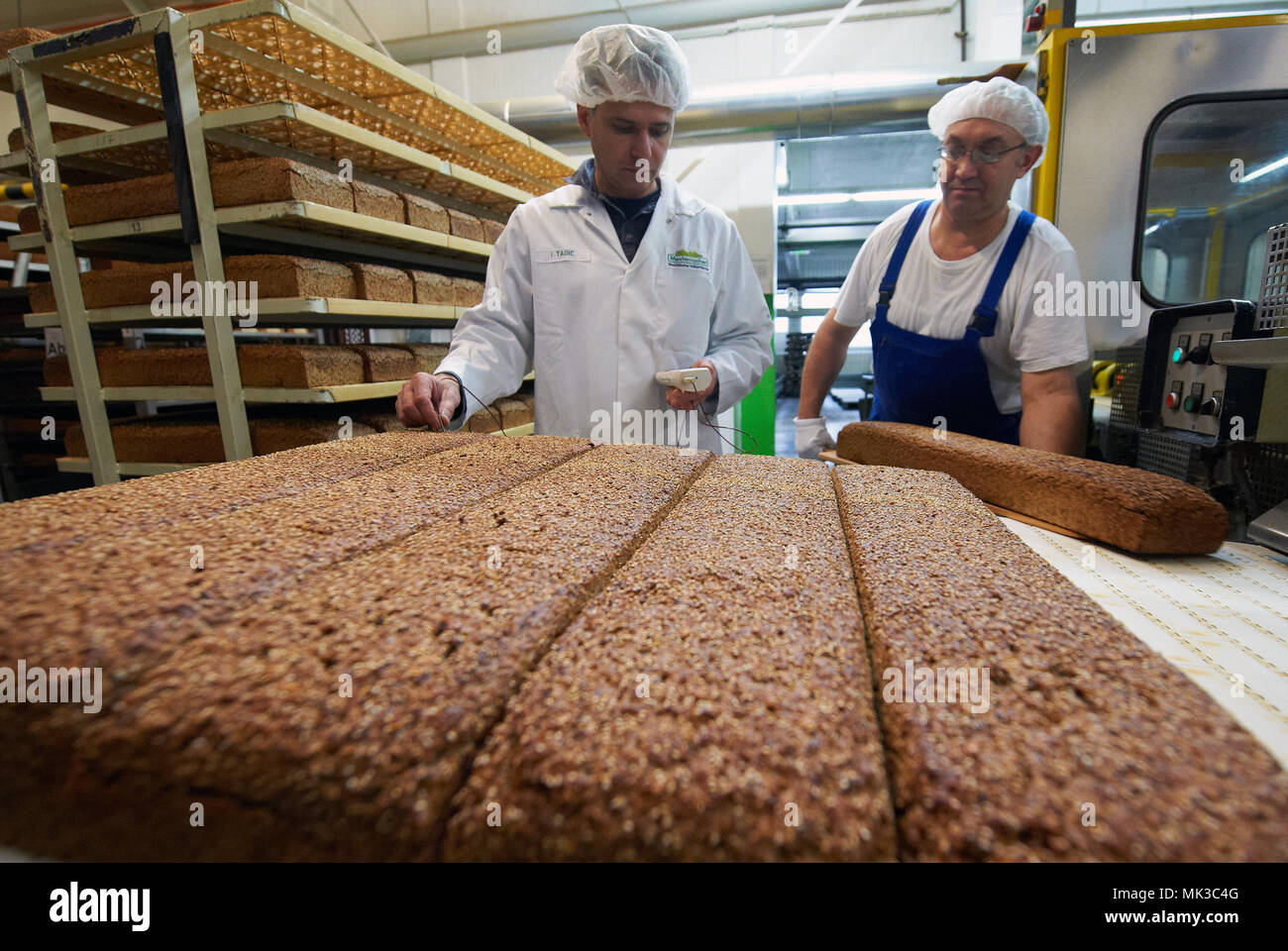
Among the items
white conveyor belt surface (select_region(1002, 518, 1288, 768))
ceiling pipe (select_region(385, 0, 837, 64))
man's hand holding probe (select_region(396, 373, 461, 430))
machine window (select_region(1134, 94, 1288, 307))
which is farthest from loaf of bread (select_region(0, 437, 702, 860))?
ceiling pipe (select_region(385, 0, 837, 64))

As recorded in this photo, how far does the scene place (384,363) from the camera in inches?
105

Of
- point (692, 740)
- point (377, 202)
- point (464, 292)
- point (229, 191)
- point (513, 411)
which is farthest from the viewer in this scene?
point (513, 411)

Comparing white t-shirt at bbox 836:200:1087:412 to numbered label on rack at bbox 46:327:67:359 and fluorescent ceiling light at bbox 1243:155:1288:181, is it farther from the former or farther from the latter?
numbered label on rack at bbox 46:327:67:359

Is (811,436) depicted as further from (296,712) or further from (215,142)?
(215,142)

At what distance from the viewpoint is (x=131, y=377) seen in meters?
2.44

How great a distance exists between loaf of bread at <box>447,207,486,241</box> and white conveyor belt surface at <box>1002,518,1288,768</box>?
295 cm

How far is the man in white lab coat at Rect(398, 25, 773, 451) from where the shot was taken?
1845 mm

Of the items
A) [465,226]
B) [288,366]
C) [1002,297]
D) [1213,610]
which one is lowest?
[1213,610]

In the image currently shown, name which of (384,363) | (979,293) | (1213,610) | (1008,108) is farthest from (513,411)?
(1213,610)

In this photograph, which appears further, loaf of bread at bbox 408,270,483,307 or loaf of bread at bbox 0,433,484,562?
loaf of bread at bbox 408,270,483,307

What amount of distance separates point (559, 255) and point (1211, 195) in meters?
2.42

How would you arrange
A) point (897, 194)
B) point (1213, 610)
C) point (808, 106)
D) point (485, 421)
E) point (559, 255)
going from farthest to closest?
point (897, 194)
point (808, 106)
point (485, 421)
point (559, 255)
point (1213, 610)

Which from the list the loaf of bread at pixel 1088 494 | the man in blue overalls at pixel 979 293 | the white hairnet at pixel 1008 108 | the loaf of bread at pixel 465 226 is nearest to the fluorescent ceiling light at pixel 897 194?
the loaf of bread at pixel 465 226

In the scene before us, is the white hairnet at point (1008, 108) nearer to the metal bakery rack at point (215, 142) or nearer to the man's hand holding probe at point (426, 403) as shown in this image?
the man's hand holding probe at point (426, 403)
